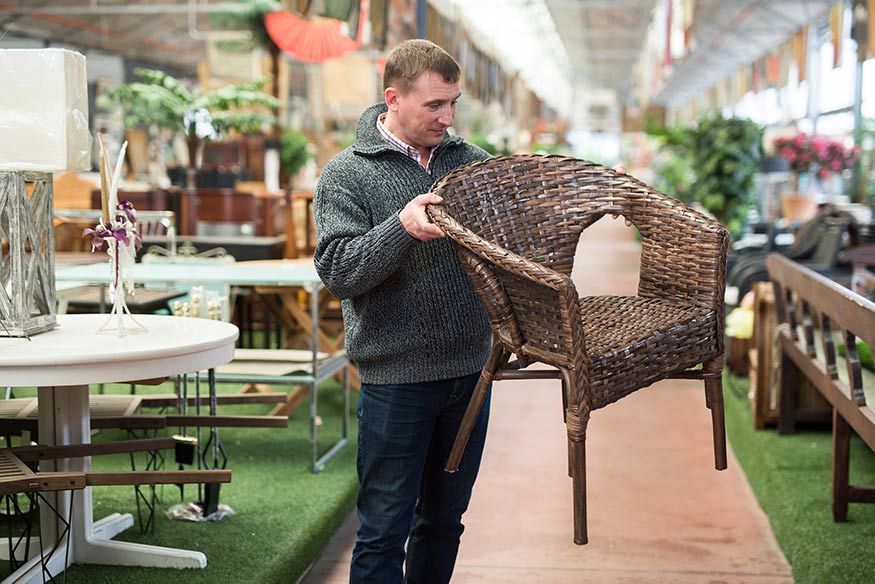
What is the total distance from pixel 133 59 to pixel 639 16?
41.1 feet

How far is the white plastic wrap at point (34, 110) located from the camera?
103 inches

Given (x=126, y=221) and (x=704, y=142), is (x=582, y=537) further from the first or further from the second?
(x=704, y=142)

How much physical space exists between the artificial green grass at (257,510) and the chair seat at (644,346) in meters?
1.44

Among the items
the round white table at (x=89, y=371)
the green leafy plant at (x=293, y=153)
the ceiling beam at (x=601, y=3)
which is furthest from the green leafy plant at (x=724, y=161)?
the ceiling beam at (x=601, y=3)

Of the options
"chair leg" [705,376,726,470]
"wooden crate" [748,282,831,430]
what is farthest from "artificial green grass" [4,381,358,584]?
"wooden crate" [748,282,831,430]

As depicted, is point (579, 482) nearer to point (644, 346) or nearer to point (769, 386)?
point (644, 346)

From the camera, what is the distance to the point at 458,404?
2.53 meters

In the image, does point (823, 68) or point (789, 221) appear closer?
point (789, 221)

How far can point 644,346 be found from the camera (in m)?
2.07

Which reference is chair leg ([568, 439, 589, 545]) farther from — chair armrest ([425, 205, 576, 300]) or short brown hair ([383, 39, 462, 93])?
short brown hair ([383, 39, 462, 93])

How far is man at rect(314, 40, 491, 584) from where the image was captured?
2324mm

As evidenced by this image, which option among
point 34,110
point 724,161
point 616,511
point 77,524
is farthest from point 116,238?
point 724,161

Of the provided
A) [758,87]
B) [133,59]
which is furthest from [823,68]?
[133,59]

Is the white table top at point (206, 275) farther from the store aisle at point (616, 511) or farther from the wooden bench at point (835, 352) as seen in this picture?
the wooden bench at point (835, 352)
